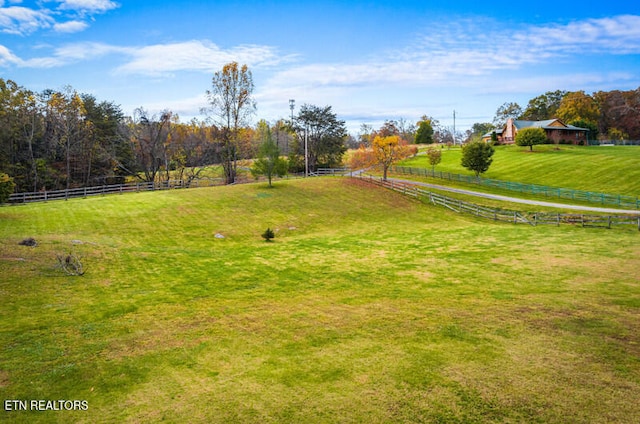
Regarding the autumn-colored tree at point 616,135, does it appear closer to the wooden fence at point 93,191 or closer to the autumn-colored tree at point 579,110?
the autumn-colored tree at point 579,110

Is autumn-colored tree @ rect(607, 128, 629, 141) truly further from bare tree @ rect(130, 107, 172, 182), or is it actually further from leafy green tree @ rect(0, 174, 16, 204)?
leafy green tree @ rect(0, 174, 16, 204)

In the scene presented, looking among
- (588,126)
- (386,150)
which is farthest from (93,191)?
(588,126)

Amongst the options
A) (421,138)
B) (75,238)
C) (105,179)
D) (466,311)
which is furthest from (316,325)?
(421,138)

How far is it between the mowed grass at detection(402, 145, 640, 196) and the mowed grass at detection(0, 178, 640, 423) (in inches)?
1388

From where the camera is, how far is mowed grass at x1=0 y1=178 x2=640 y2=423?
7746mm

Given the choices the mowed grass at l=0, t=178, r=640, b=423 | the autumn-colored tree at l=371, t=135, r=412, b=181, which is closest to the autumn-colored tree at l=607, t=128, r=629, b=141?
the autumn-colored tree at l=371, t=135, r=412, b=181

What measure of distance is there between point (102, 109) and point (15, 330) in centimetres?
5428

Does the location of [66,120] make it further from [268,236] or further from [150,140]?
[268,236]

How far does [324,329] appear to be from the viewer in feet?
37.9

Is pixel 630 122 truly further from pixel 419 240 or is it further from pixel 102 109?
pixel 102 109

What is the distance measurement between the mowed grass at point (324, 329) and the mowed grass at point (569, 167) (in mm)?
35263

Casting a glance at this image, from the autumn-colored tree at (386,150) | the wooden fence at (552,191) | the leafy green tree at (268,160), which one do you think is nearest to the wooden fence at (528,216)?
the autumn-colored tree at (386,150)

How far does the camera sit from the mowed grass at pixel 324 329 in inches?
305

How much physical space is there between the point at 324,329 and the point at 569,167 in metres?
65.1
